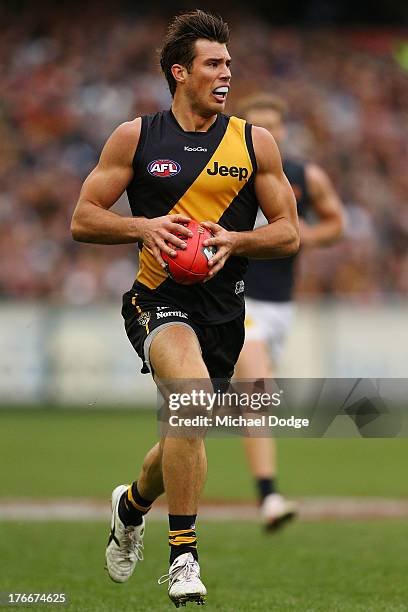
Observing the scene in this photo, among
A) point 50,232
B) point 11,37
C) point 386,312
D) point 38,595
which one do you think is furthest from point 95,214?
point 11,37

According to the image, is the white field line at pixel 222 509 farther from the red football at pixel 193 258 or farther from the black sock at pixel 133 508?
the red football at pixel 193 258

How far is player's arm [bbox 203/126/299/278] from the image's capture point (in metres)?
5.60

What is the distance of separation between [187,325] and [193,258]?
0.42m

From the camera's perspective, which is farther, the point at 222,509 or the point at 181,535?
the point at 222,509

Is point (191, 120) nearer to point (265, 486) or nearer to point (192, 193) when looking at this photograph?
point (192, 193)

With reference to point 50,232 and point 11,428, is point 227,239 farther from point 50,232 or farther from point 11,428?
point 50,232

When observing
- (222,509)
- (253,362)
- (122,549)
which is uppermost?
(253,362)

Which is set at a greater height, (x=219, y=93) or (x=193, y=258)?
(x=219, y=93)

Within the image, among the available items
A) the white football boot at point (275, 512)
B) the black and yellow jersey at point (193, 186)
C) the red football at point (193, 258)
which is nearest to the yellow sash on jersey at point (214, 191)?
the black and yellow jersey at point (193, 186)

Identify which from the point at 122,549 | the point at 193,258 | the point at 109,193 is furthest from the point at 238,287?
Answer: the point at 122,549

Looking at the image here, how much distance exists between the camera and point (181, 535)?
518 centimetres

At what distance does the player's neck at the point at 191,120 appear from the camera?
575 cm

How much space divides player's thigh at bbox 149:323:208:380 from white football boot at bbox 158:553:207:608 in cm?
80

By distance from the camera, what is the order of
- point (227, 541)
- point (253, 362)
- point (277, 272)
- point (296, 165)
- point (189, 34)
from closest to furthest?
point (189, 34) < point (227, 541) < point (253, 362) < point (296, 165) < point (277, 272)
